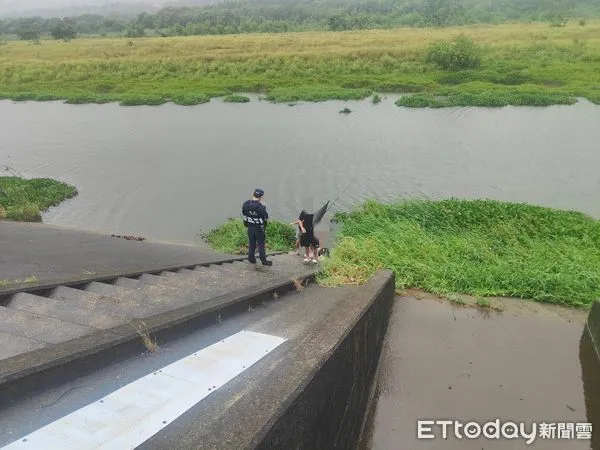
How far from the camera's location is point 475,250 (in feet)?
38.8

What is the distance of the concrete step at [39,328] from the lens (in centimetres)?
454

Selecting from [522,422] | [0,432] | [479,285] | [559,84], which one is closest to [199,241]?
[479,285]

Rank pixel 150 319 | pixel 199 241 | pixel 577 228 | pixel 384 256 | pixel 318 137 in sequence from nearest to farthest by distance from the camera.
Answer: pixel 150 319
pixel 384 256
pixel 577 228
pixel 199 241
pixel 318 137

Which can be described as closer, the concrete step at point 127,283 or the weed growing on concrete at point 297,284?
the concrete step at point 127,283

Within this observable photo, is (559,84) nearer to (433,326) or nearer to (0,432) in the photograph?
(433,326)

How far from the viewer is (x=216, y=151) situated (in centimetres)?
2597

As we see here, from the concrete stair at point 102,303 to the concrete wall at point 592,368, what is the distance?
4299 millimetres

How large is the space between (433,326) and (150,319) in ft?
16.2

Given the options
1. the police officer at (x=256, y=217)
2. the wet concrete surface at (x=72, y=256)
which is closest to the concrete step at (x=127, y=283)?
the wet concrete surface at (x=72, y=256)

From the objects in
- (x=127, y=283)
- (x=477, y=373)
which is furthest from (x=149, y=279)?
(x=477, y=373)

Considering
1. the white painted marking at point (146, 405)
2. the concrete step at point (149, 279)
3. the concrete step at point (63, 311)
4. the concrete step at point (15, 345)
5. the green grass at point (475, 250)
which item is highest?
the concrete step at point (15, 345)

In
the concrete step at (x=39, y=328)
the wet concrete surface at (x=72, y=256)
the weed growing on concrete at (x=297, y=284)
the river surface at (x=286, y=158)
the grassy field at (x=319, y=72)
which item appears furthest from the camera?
the grassy field at (x=319, y=72)

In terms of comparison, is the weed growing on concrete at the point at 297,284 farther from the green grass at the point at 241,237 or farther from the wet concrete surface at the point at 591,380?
the green grass at the point at 241,237

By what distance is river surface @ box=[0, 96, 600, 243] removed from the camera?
1897cm
